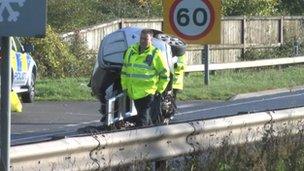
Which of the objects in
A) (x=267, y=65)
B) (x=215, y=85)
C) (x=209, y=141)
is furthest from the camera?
(x=267, y=65)

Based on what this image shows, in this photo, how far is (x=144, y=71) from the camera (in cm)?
1207

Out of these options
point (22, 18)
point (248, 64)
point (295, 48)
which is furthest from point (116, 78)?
point (295, 48)

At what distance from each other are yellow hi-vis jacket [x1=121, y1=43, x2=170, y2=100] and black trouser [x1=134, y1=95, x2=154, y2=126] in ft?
0.24

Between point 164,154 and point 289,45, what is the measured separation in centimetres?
3092

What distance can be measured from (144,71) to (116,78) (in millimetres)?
853

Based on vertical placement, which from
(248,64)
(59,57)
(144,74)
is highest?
(144,74)

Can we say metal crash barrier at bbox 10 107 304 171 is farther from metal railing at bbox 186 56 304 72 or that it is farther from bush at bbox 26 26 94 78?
bush at bbox 26 26 94 78

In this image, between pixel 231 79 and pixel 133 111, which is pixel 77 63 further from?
pixel 133 111

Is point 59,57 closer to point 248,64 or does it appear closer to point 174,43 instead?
point 248,64

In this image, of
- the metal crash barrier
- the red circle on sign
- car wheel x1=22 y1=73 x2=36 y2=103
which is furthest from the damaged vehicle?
car wheel x1=22 y1=73 x2=36 y2=103

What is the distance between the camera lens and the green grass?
69.1 feet

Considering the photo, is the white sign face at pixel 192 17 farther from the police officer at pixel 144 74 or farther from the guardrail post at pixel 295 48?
the guardrail post at pixel 295 48

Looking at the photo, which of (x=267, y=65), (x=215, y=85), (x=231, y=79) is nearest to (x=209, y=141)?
(x=215, y=85)

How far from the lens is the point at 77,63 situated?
27172mm
